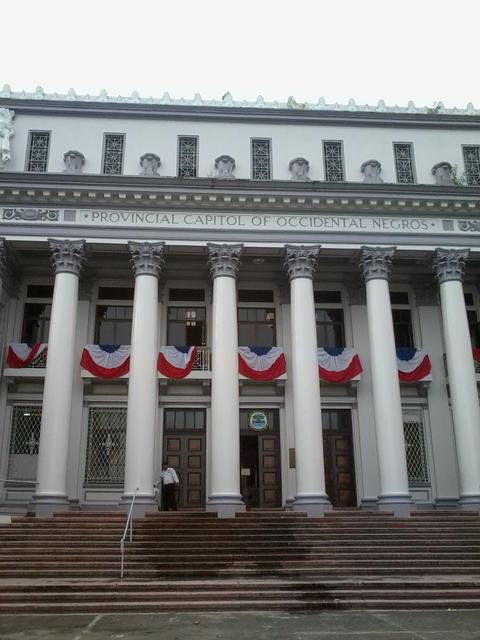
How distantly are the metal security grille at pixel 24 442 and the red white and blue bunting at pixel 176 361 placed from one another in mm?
4934

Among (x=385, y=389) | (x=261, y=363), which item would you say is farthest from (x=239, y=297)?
(x=385, y=389)

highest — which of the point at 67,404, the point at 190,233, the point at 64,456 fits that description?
the point at 190,233

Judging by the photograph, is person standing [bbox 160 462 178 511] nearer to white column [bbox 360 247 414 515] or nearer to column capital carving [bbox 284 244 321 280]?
white column [bbox 360 247 414 515]

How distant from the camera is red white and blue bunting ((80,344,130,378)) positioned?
72.1 ft

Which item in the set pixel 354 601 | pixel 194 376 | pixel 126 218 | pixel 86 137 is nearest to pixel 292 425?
pixel 194 376

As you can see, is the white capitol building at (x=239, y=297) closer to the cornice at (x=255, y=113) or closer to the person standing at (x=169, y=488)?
the cornice at (x=255, y=113)

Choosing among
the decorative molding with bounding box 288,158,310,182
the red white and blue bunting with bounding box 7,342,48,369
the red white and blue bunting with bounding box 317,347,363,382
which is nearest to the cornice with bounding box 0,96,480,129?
the decorative molding with bounding box 288,158,310,182

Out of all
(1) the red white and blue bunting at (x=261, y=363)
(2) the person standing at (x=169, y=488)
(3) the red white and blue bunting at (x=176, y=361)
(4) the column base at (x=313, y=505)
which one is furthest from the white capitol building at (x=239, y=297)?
(2) the person standing at (x=169, y=488)

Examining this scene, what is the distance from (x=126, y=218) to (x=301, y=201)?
6.23 m

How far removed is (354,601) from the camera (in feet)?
38.7

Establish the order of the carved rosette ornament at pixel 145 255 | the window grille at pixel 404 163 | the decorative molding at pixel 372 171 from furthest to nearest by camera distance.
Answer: the window grille at pixel 404 163, the decorative molding at pixel 372 171, the carved rosette ornament at pixel 145 255

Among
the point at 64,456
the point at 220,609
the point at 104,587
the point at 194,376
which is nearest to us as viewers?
the point at 220,609

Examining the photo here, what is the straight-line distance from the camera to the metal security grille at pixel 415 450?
22734 mm

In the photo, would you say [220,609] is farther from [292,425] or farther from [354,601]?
[292,425]
